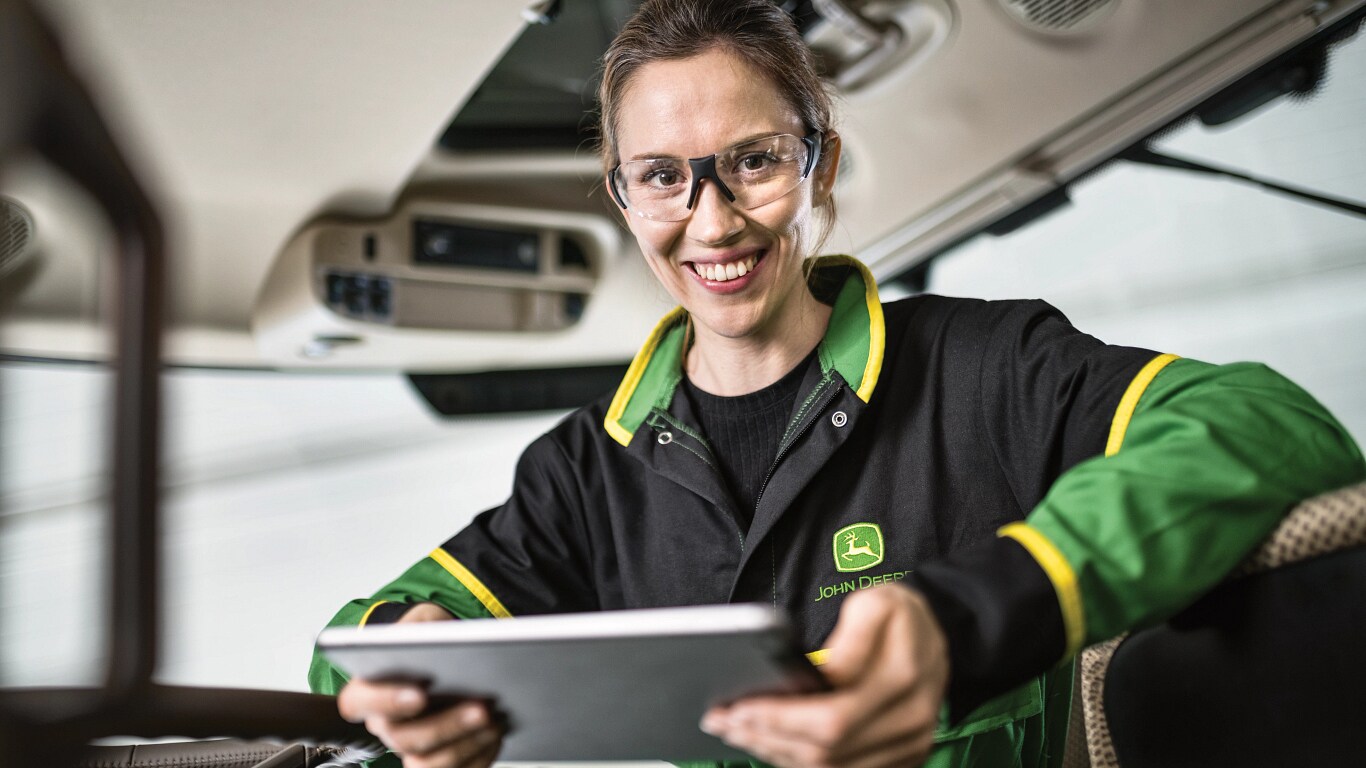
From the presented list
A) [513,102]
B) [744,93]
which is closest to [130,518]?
[744,93]

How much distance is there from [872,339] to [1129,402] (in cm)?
42

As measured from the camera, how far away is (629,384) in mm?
1585

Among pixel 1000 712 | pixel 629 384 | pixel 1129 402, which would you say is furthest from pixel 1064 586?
pixel 629 384

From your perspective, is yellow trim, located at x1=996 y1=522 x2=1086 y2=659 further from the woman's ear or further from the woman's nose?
the woman's ear

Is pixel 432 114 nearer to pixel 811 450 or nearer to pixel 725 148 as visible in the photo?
pixel 725 148

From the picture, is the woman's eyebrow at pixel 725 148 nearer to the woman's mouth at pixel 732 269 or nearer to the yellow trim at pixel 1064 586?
the woman's mouth at pixel 732 269

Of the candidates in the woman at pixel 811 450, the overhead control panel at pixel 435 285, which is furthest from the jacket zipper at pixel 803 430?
the overhead control panel at pixel 435 285

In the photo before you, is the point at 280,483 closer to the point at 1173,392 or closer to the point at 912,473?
the point at 912,473

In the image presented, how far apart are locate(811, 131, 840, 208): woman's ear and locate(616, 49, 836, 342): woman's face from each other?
5 cm

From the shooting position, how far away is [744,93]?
1322 millimetres

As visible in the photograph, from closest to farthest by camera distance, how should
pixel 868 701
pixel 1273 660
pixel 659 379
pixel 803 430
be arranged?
pixel 868 701, pixel 1273 660, pixel 803 430, pixel 659 379

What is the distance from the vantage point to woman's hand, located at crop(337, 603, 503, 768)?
0.90 meters

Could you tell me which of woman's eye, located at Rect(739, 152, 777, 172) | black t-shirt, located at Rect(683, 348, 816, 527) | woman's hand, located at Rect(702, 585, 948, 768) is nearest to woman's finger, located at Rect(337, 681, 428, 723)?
woman's hand, located at Rect(702, 585, 948, 768)

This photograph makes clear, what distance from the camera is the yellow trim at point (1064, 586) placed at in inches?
32.2
